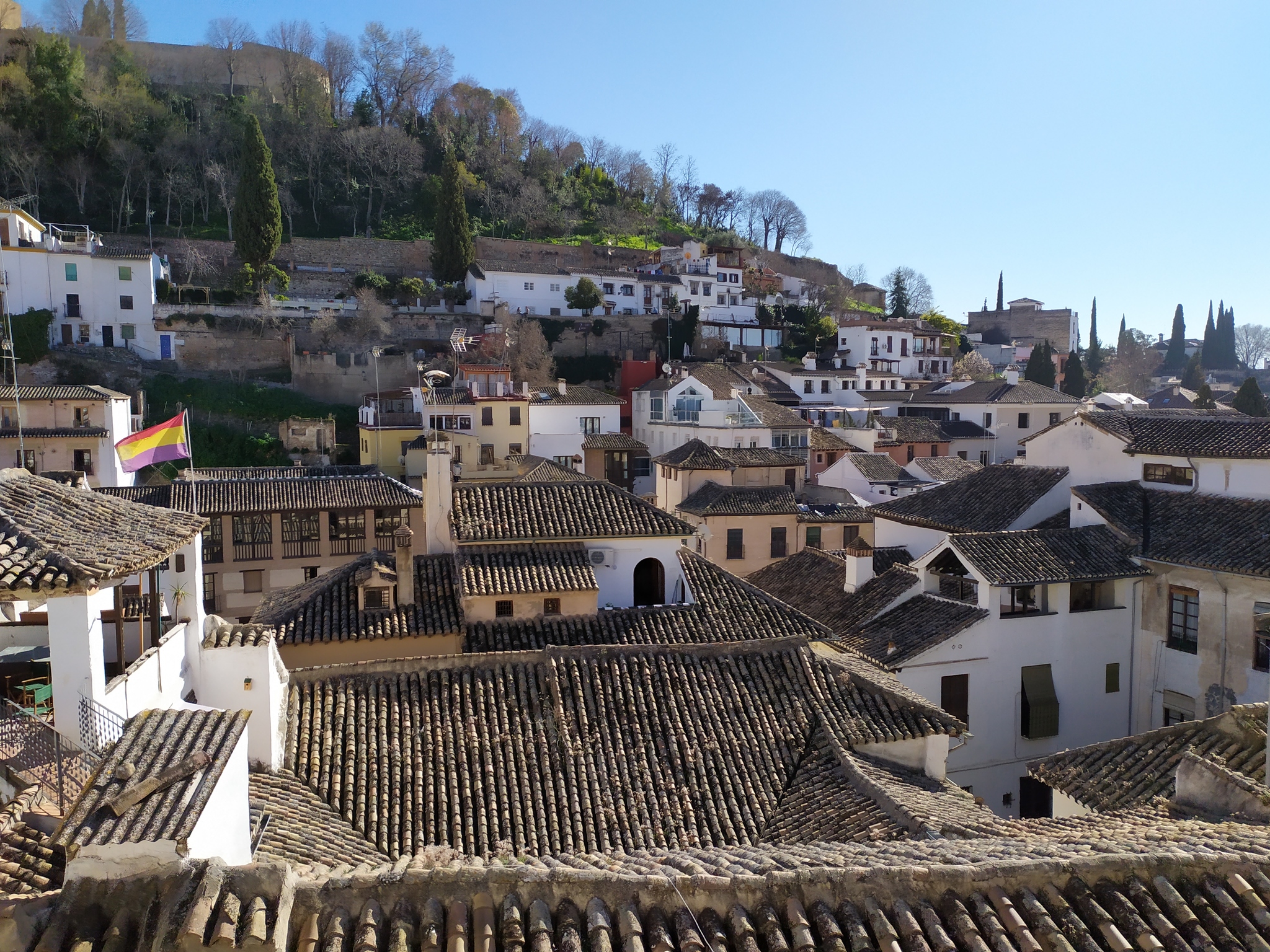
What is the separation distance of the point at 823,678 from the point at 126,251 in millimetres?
46039

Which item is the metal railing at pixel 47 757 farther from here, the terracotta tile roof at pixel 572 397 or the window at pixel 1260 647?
the terracotta tile roof at pixel 572 397

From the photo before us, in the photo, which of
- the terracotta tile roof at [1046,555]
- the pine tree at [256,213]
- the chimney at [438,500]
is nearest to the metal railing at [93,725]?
the chimney at [438,500]

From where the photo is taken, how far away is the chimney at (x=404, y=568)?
15180 mm

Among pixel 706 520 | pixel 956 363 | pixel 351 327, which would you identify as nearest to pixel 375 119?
pixel 351 327

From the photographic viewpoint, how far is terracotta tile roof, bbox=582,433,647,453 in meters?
41.8

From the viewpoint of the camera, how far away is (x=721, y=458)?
116 feet

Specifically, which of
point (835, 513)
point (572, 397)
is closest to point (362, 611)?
point (835, 513)

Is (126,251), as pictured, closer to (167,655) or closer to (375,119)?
(375,119)

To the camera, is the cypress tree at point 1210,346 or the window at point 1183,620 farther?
the cypress tree at point 1210,346

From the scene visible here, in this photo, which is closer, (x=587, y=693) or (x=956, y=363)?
(x=587, y=693)

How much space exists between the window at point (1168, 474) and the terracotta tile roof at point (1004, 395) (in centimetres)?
2861

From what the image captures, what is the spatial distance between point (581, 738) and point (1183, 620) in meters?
13.1

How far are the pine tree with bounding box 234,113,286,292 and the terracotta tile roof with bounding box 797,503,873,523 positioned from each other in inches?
1382

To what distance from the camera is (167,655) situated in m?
8.79
